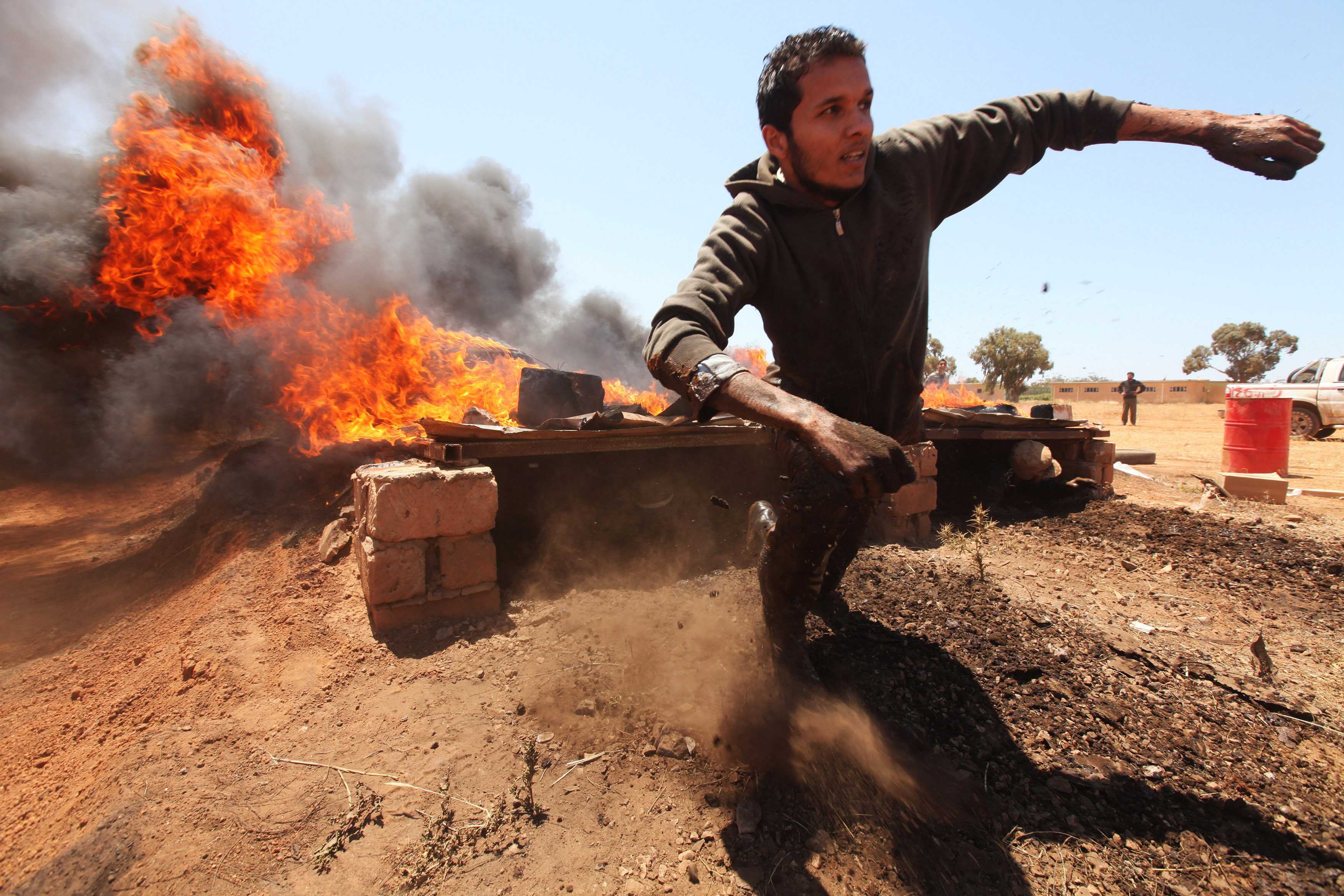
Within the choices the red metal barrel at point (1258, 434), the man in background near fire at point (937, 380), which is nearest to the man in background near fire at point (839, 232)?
the red metal barrel at point (1258, 434)

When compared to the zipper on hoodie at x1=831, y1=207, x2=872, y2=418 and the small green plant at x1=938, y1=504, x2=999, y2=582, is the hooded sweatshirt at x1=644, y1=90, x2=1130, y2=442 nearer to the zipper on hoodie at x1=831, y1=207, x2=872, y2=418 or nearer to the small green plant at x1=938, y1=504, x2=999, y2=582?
the zipper on hoodie at x1=831, y1=207, x2=872, y2=418

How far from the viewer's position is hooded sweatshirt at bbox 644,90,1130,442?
201cm

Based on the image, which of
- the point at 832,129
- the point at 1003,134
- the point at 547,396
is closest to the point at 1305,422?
the point at 1003,134

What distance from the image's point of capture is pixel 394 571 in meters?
3.38

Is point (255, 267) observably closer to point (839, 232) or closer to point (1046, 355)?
point (839, 232)

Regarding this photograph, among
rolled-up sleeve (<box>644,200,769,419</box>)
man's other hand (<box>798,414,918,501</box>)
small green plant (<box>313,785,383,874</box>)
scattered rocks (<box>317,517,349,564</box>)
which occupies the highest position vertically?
rolled-up sleeve (<box>644,200,769,419</box>)

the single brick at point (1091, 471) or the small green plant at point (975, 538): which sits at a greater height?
the single brick at point (1091, 471)

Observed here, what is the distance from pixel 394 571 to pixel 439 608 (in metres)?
0.35

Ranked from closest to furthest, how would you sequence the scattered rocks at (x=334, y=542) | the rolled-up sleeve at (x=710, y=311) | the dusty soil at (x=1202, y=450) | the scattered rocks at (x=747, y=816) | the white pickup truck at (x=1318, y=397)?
the rolled-up sleeve at (x=710, y=311) → the scattered rocks at (x=747, y=816) → the scattered rocks at (x=334, y=542) → the dusty soil at (x=1202, y=450) → the white pickup truck at (x=1318, y=397)

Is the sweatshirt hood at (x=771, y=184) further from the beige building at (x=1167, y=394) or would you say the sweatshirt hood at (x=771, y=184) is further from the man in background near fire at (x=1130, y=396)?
the beige building at (x=1167, y=394)

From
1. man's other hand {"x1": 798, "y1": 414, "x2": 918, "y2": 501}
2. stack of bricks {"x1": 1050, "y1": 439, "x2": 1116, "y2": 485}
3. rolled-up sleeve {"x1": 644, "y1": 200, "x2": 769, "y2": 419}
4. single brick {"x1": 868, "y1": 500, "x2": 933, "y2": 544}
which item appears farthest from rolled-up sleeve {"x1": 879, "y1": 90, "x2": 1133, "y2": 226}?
stack of bricks {"x1": 1050, "y1": 439, "x2": 1116, "y2": 485}

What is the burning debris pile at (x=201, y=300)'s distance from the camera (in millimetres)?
7215

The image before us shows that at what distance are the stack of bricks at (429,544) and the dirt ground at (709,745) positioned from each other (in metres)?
0.18

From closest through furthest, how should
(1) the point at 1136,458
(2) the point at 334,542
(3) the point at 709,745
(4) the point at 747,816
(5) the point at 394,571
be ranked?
(4) the point at 747,816
(3) the point at 709,745
(5) the point at 394,571
(2) the point at 334,542
(1) the point at 1136,458
